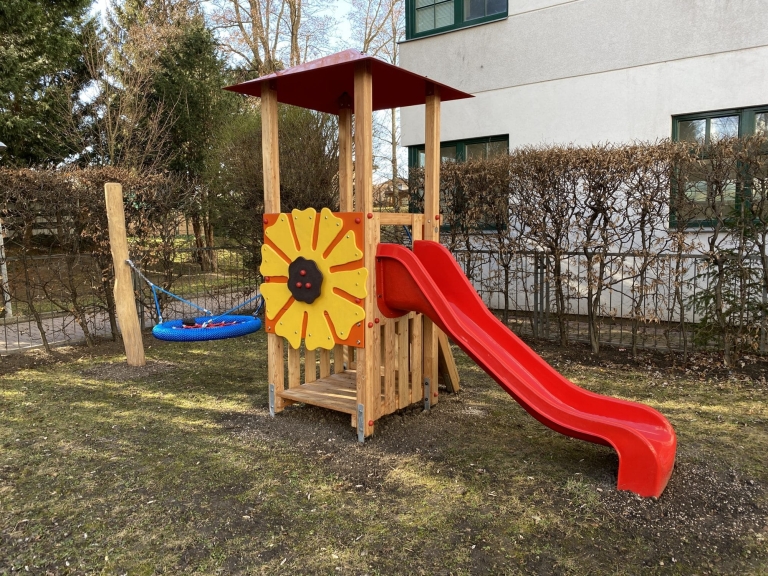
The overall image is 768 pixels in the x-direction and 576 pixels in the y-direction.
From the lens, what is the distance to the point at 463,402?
5.07m

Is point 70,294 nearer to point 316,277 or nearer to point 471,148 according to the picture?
point 316,277

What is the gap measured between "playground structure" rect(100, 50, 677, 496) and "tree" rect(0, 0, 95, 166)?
467 inches

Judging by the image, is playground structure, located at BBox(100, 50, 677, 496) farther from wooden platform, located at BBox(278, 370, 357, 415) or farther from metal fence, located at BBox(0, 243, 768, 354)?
metal fence, located at BBox(0, 243, 768, 354)

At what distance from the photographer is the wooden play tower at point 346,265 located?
13.0 feet

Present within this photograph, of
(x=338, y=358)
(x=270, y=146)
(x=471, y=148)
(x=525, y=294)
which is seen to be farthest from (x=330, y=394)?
(x=471, y=148)

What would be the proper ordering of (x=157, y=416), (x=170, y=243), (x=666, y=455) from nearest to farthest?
(x=666, y=455)
(x=157, y=416)
(x=170, y=243)

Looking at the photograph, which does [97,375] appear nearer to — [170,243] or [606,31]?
[170,243]

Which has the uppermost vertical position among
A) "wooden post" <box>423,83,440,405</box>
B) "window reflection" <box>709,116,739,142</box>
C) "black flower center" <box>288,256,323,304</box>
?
"window reflection" <box>709,116,739,142</box>

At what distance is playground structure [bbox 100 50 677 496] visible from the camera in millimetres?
3578

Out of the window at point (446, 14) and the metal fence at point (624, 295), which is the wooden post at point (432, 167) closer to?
the metal fence at point (624, 295)

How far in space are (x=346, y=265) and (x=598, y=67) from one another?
685 cm

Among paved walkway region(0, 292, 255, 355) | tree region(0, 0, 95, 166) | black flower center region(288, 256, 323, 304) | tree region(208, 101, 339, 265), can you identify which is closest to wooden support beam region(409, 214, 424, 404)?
black flower center region(288, 256, 323, 304)

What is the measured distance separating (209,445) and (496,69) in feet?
27.1

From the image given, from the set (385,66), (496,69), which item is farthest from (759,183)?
(496,69)
